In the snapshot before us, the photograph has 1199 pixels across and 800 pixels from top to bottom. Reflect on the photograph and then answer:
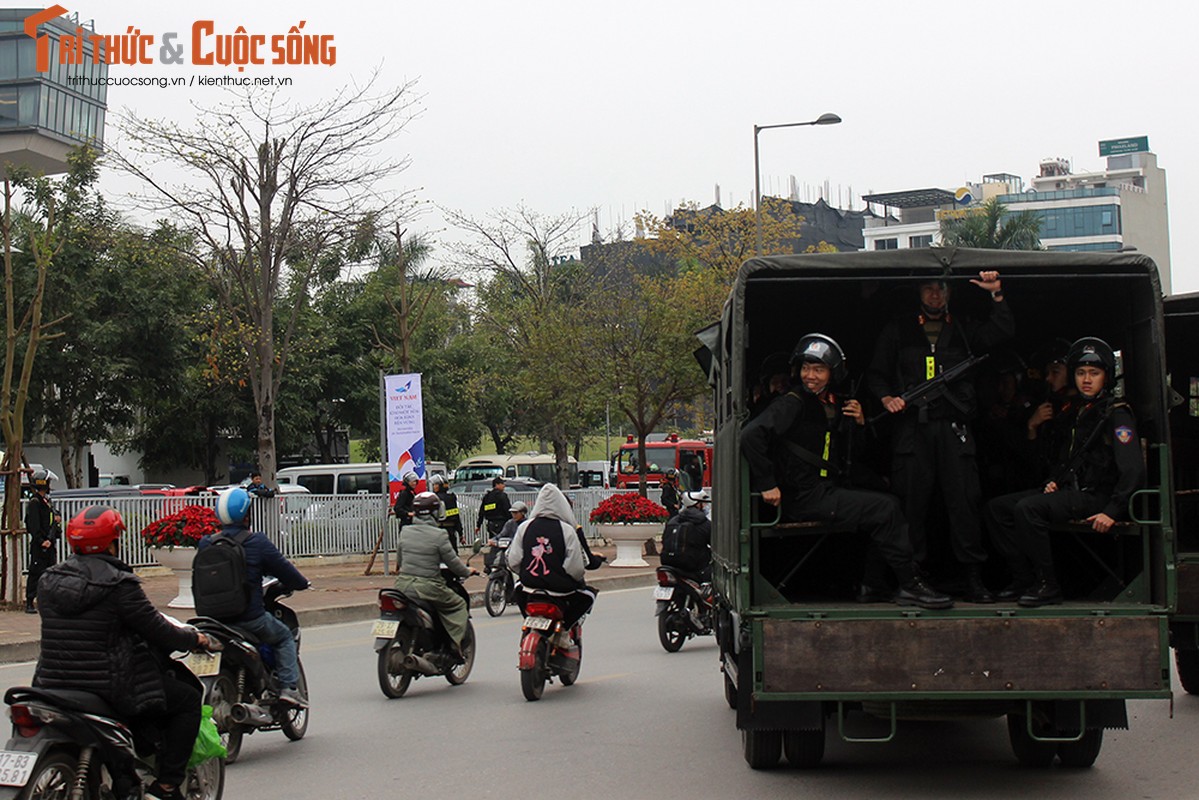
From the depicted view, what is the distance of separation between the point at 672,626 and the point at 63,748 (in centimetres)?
914

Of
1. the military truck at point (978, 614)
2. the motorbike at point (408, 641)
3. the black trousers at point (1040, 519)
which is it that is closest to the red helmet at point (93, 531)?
the military truck at point (978, 614)

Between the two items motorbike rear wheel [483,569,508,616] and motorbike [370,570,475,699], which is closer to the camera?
motorbike [370,570,475,699]

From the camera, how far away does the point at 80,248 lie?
4078 cm

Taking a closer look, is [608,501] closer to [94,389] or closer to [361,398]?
[94,389]

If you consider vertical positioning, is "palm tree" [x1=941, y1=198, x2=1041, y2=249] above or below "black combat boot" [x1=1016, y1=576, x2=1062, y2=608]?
above

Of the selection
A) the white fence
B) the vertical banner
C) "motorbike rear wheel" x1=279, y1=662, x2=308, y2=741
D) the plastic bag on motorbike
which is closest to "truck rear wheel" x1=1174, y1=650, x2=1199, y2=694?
"motorbike rear wheel" x1=279, y1=662, x2=308, y2=741

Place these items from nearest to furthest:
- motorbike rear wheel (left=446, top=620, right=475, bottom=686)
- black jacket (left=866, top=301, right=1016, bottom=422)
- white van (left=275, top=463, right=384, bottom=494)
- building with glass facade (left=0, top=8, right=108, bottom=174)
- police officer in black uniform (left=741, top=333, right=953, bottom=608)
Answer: police officer in black uniform (left=741, top=333, right=953, bottom=608) → black jacket (left=866, top=301, right=1016, bottom=422) → motorbike rear wheel (left=446, top=620, right=475, bottom=686) → white van (left=275, top=463, right=384, bottom=494) → building with glass facade (left=0, top=8, right=108, bottom=174)

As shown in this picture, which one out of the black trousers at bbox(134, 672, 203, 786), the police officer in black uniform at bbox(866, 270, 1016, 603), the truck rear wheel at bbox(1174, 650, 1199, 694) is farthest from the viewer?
the truck rear wheel at bbox(1174, 650, 1199, 694)

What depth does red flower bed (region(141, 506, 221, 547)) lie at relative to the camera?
18.3 m

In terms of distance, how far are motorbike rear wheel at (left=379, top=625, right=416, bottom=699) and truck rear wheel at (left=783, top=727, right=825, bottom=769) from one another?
3.96 metres

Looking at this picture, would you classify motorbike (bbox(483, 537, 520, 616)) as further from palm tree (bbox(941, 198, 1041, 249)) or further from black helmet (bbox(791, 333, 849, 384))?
palm tree (bbox(941, 198, 1041, 249))

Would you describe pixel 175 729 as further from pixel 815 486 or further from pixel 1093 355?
pixel 1093 355

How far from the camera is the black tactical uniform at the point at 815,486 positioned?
7.68m

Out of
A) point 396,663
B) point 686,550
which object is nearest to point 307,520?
point 686,550
